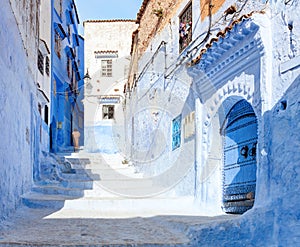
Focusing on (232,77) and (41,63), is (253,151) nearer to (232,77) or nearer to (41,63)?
(232,77)

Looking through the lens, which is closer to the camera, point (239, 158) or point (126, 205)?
point (239, 158)

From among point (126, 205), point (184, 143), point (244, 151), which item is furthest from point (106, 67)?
point (244, 151)

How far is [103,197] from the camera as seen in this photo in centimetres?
902

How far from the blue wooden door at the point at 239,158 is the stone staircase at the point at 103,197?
0.95 m

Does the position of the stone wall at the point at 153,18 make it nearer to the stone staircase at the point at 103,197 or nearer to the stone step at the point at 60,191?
the stone staircase at the point at 103,197

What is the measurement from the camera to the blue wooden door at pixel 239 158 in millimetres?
5707

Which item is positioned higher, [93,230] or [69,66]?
[69,66]

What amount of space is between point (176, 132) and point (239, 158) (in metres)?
3.17

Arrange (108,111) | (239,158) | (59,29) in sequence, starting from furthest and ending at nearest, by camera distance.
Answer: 1. (108,111)
2. (59,29)
3. (239,158)

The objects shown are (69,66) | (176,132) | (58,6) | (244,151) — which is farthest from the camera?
(69,66)

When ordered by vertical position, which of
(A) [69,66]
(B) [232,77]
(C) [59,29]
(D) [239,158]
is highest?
(C) [59,29]

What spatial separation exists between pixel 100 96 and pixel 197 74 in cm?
1462

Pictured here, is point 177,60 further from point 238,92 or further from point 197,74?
point 238,92

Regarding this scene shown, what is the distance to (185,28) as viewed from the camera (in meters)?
8.75
